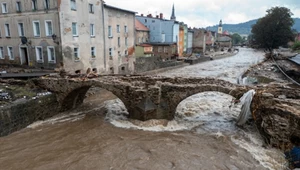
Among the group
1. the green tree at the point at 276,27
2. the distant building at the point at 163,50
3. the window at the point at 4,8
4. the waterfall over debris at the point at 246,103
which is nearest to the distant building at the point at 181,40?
the distant building at the point at 163,50

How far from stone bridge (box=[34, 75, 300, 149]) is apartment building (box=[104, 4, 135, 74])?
414 inches

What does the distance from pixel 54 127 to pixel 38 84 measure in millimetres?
4004

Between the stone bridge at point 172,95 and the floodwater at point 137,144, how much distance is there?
2.73 ft

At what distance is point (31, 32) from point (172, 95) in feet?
52.8

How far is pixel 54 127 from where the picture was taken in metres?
12.9

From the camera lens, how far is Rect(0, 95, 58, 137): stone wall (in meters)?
11.7

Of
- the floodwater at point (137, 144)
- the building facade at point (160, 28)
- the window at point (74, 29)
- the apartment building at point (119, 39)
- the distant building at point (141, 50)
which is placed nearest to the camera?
the floodwater at point (137, 144)

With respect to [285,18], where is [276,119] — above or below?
below

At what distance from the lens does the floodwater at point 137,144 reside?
9.34m

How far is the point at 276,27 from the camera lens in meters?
49.9

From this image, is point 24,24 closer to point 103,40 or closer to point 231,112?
point 103,40

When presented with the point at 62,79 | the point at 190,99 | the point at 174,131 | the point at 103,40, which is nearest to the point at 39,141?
the point at 62,79

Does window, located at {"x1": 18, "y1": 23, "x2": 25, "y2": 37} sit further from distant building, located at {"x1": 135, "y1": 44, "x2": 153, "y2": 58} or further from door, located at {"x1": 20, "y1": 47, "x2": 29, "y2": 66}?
distant building, located at {"x1": 135, "y1": 44, "x2": 153, "y2": 58}

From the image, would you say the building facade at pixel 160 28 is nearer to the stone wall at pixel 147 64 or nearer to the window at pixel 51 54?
the stone wall at pixel 147 64
